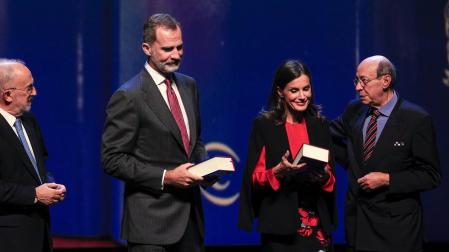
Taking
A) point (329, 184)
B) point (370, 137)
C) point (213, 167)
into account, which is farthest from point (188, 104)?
point (370, 137)

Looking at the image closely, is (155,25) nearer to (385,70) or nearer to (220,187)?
(385,70)

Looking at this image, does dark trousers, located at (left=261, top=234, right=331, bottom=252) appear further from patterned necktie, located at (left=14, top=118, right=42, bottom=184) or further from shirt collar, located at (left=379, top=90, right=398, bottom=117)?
patterned necktie, located at (left=14, top=118, right=42, bottom=184)

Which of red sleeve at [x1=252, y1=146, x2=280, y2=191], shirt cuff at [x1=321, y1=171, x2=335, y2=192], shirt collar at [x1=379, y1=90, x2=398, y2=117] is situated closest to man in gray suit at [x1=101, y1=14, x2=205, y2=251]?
red sleeve at [x1=252, y1=146, x2=280, y2=191]

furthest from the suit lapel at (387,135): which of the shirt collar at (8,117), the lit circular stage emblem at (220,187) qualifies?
the lit circular stage emblem at (220,187)

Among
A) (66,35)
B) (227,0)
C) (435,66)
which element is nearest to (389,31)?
(435,66)

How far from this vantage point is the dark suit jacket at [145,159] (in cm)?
392

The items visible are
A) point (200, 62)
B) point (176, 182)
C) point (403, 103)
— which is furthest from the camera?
point (200, 62)

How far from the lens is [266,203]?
168 inches

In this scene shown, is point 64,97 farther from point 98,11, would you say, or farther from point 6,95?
point 6,95

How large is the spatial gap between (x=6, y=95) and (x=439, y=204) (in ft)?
11.9

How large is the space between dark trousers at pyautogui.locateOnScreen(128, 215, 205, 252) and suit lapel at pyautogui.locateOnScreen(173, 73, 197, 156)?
1.23 ft

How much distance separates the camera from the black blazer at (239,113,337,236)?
4148 millimetres

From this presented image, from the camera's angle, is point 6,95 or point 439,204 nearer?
point 6,95

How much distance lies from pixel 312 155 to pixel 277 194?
0.42 m
